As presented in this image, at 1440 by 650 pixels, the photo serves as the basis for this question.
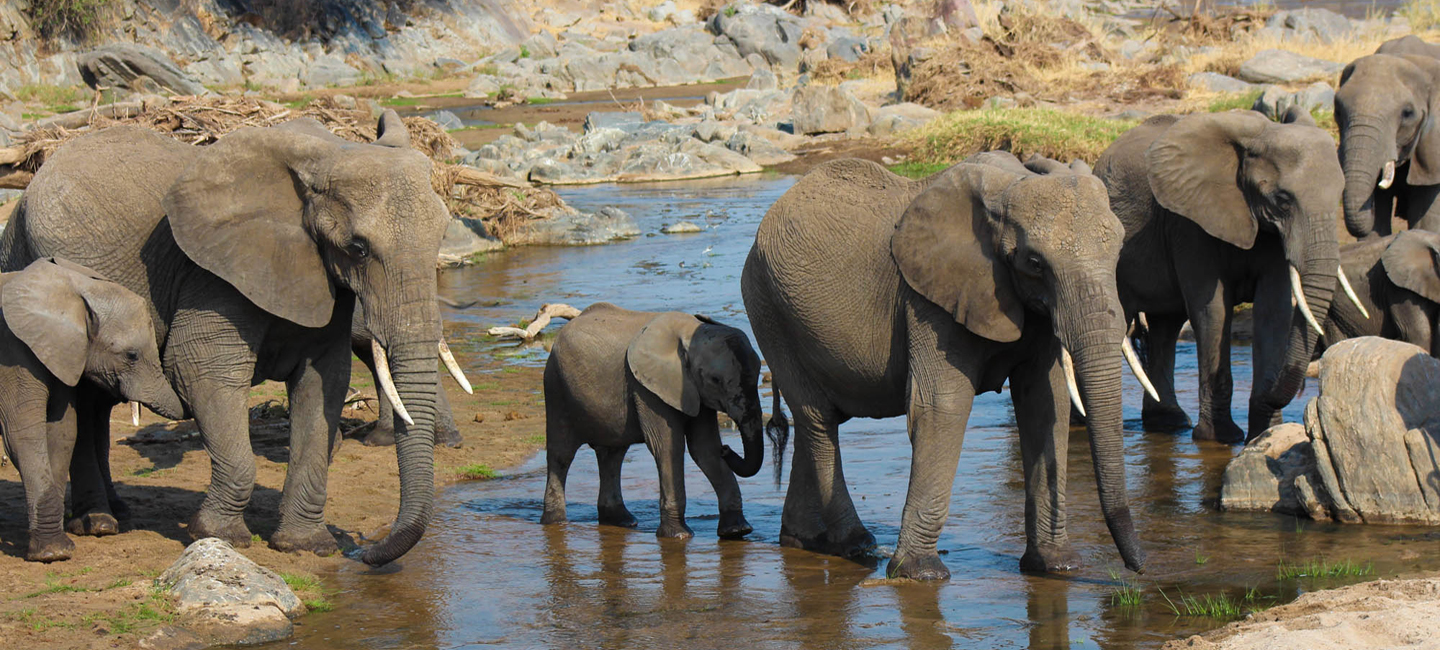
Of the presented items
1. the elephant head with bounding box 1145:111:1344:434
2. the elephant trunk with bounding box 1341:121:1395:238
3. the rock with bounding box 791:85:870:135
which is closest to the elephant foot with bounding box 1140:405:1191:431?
the elephant head with bounding box 1145:111:1344:434

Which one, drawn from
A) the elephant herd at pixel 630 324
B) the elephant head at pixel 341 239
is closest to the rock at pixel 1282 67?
the elephant herd at pixel 630 324

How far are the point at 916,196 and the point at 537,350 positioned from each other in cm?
767

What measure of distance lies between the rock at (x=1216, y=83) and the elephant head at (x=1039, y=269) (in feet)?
79.8

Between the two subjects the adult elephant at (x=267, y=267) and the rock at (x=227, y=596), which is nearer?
the rock at (x=227, y=596)

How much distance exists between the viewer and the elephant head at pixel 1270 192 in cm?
910

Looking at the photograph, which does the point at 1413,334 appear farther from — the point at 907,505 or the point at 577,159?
the point at 577,159

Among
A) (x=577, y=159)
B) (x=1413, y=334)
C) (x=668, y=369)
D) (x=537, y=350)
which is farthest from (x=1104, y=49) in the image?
(x=668, y=369)

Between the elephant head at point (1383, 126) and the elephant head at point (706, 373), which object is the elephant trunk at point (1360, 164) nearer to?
the elephant head at point (1383, 126)

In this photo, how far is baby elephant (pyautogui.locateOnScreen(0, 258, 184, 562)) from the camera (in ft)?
22.9

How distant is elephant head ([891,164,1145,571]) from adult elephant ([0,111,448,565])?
2.22 metres

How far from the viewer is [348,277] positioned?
22.7 feet

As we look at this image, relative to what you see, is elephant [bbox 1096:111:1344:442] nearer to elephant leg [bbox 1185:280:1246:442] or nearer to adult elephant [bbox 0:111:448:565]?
elephant leg [bbox 1185:280:1246:442]

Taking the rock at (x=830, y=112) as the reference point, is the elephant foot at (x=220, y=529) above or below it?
below

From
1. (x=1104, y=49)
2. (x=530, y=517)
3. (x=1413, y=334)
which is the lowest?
(x=530, y=517)
